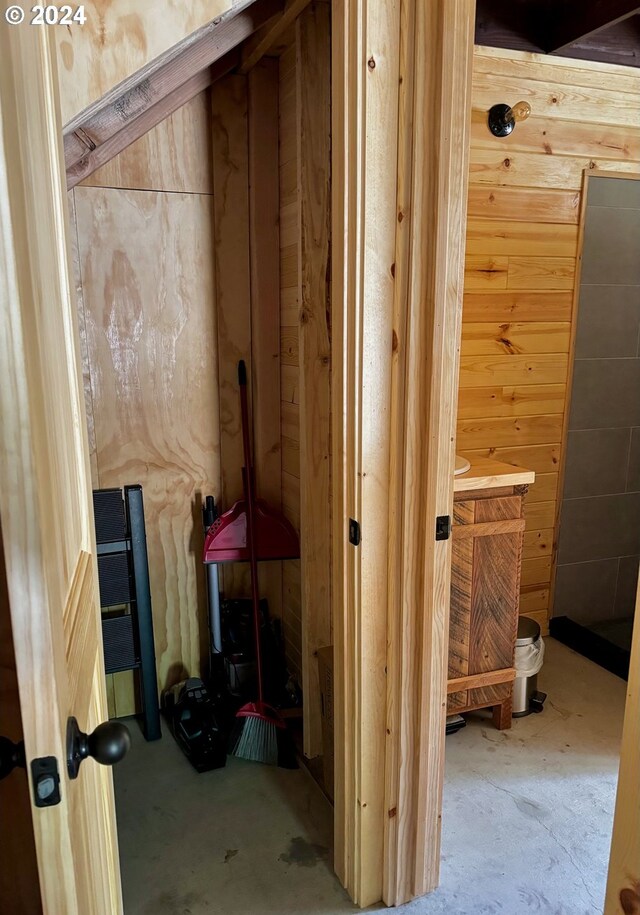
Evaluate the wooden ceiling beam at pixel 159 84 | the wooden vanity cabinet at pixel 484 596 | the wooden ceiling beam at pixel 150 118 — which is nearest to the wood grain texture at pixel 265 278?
the wooden ceiling beam at pixel 150 118

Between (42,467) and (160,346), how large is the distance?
6.12 ft

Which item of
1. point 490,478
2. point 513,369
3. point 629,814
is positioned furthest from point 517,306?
point 629,814

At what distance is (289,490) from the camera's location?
2.48m

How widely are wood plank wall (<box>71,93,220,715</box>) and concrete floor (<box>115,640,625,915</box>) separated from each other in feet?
1.93

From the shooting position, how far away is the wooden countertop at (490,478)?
2.21m

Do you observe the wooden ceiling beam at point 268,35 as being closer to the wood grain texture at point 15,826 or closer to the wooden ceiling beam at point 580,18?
the wooden ceiling beam at point 580,18

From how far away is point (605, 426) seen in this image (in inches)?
118

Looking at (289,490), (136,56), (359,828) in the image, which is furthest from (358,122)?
(359,828)

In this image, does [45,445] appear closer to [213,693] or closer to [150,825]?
[150,825]

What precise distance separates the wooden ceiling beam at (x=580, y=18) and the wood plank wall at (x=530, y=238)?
9cm

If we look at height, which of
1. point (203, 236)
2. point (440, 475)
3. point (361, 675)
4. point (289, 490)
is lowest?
point (361, 675)

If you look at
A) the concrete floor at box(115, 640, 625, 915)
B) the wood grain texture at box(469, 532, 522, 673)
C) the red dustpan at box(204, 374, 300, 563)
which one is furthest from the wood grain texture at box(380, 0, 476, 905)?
the red dustpan at box(204, 374, 300, 563)

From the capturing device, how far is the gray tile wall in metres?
2.84

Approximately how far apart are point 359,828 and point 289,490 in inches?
46.2
